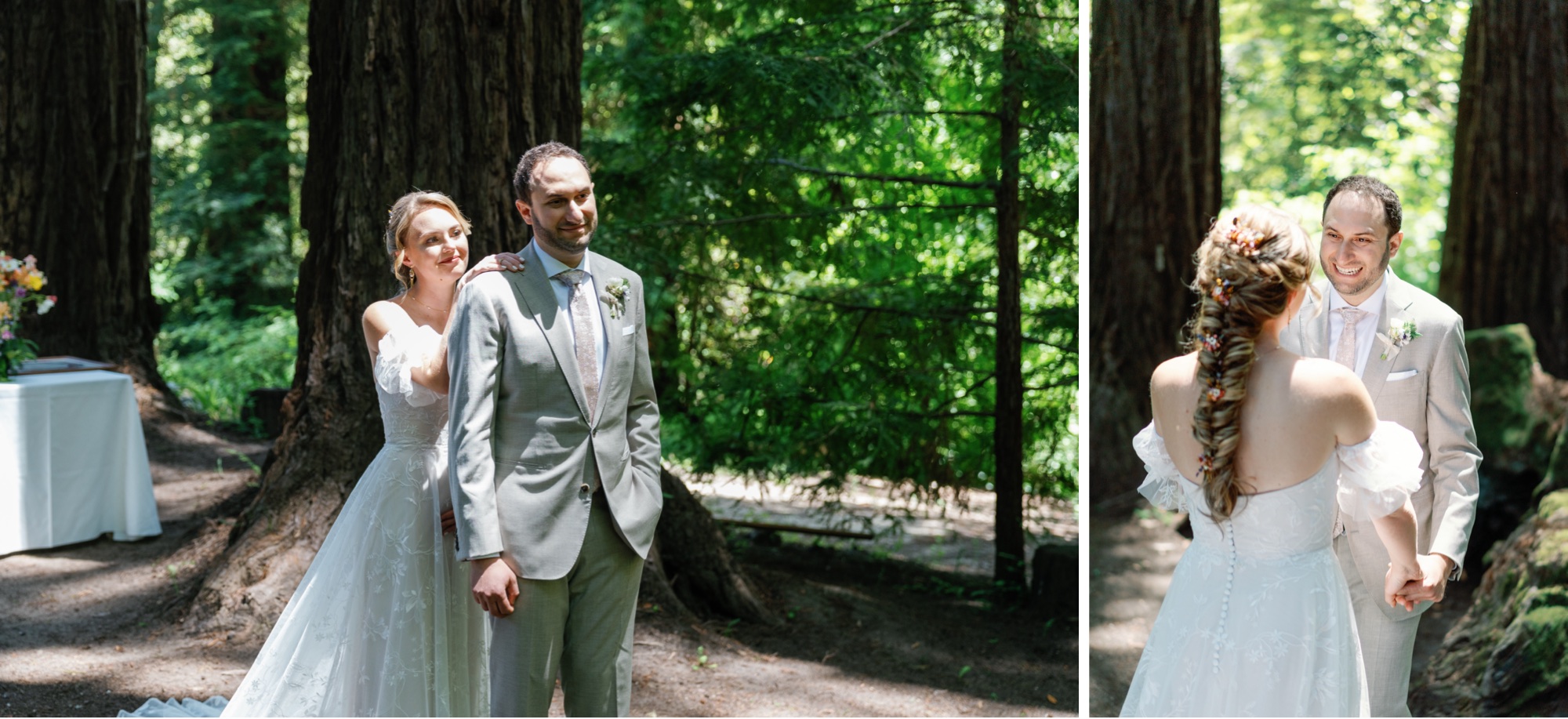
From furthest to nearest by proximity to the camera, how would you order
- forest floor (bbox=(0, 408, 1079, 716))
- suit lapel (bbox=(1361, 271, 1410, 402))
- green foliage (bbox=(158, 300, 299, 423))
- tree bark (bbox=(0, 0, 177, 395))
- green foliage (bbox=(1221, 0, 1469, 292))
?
green foliage (bbox=(158, 300, 299, 423)) → tree bark (bbox=(0, 0, 177, 395)) → green foliage (bbox=(1221, 0, 1469, 292)) → forest floor (bbox=(0, 408, 1079, 716)) → suit lapel (bbox=(1361, 271, 1410, 402))

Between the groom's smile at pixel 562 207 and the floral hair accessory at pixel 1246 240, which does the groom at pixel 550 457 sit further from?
the floral hair accessory at pixel 1246 240

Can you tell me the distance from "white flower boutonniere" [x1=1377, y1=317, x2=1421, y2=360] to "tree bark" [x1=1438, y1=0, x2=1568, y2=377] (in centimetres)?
419

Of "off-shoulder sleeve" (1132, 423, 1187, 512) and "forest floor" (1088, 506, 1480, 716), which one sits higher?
"off-shoulder sleeve" (1132, 423, 1187, 512)

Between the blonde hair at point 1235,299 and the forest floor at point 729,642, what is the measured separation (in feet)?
7.46

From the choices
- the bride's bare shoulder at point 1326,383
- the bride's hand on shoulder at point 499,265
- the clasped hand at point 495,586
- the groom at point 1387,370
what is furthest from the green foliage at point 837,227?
the bride's bare shoulder at point 1326,383

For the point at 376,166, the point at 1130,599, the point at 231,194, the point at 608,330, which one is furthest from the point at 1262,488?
the point at 231,194

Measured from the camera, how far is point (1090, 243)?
18.5 feet

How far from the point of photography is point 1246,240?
88.5 inches

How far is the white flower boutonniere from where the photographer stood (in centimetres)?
259

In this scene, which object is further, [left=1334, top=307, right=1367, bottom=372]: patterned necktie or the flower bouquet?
the flower bouquet

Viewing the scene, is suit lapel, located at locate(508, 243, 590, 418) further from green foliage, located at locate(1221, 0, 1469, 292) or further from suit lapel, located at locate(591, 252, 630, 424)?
green foliage, located at locate(1221, 0, 1469, 292)

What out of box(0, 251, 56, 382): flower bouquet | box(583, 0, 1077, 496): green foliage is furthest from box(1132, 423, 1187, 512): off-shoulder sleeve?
box(0, 251, 56, 382): flower bouquet

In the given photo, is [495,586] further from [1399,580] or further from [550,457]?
[1399,580]

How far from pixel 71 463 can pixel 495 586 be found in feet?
14.8
